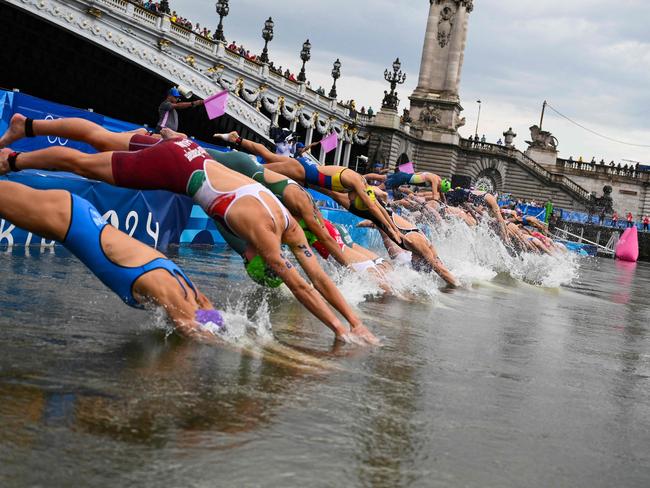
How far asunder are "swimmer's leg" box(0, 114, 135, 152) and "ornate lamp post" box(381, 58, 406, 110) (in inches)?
2570

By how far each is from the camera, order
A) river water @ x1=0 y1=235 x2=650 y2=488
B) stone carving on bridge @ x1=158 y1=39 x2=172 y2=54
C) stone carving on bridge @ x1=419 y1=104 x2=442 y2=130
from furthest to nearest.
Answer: stone carving on bridge @ x1=419 y1=104 x2=442 y2=130, stone carving on bridge @ x1=158 y1=39 x2=172 y2=54, river water @ x1=0 y1=235 x2=650 y2=488

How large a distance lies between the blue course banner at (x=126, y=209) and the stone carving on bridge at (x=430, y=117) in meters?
70.9

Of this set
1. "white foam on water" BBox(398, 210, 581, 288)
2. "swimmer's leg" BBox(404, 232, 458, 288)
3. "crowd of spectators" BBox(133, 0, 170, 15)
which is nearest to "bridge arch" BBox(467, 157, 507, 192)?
"crowd of spectators" BBox(133, 0, 170, 15)

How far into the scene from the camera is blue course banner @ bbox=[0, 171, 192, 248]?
10.7 meters

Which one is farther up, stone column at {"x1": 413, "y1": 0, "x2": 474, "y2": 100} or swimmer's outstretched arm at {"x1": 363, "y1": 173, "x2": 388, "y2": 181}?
stone column at {"x1": 413, "y1": 0, "x2": 474, "y2": 100}

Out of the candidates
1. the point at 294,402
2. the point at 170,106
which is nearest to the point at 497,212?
the point at 170,106

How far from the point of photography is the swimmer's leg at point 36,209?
5793mm

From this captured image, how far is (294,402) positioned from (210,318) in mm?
1669

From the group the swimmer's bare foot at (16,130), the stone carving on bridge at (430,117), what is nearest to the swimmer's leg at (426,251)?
the swimmer's bare foot at (16,130)

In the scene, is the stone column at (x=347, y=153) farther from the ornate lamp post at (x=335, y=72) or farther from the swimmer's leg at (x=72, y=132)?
the swimmer's leg at (x=72, y=132)

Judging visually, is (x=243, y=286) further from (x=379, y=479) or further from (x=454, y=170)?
(x=454, y=170)

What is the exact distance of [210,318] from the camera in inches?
251

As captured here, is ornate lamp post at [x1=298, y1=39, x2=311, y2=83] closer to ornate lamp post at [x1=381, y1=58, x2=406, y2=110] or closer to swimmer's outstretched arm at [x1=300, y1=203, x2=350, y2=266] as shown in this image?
ornate lamp post at [x1=381, y1=58, x2=406, y2=110]

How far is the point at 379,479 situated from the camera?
381 cm
